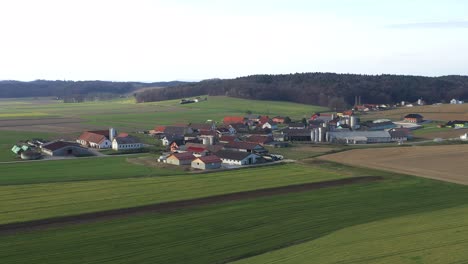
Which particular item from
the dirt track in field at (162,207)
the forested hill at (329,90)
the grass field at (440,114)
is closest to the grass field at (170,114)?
the forested hill at (329,90)

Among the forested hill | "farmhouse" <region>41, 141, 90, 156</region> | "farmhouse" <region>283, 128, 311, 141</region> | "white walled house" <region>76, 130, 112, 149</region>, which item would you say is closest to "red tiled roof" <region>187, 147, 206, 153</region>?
"farmhouse" <region>41, 141, 90, 156</region>

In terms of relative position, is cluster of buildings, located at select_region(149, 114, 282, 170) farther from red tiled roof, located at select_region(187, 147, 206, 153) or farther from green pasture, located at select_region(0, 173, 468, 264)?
green pasture, located at select_region(0, 173, 468, 264)

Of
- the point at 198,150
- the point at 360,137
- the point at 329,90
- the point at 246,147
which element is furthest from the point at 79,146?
the point at 329,90

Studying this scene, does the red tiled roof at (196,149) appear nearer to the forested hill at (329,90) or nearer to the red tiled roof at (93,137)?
the red tiled roof at (93,137)

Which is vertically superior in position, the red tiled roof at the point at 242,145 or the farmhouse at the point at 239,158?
the red tiled roof at the point at 242,145

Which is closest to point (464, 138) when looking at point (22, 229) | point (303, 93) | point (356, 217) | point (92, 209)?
point (356, 217)

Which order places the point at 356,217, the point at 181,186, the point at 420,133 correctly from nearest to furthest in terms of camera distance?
1. the point at 356,217
2. the point at 181,186
3. the point at 420,133

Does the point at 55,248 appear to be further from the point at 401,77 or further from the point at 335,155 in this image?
the point at 401,77
